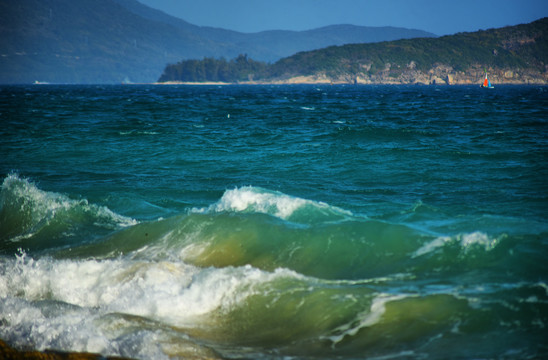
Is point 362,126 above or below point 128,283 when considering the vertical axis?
above

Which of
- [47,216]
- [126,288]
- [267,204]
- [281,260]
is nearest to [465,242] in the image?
[281,260]

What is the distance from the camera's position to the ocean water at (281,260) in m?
5.24

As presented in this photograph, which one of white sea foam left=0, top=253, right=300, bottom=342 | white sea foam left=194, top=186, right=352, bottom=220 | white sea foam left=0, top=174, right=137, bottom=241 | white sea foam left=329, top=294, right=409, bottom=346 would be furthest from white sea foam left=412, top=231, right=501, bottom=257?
white sea foam left=0, top=174, right=137, bottom=241

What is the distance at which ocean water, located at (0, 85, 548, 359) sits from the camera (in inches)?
206

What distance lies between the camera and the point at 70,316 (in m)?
5.51

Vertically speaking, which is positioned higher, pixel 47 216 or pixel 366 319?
pixel 47 216

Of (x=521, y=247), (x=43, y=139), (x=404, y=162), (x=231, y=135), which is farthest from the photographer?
(x=231, y=135)

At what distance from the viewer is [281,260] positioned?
753 centimetres

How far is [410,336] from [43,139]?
19452 millimetres

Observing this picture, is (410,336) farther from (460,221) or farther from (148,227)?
(148,227)

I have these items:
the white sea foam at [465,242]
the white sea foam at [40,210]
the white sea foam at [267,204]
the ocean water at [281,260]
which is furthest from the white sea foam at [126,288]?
the white sea foam at [267,204]

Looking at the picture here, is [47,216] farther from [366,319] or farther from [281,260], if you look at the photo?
[366,319]

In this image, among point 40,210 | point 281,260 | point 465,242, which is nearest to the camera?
point 465,242

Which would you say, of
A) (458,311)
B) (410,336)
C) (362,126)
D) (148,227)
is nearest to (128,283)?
(148,227)
